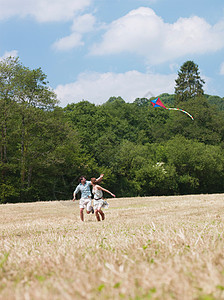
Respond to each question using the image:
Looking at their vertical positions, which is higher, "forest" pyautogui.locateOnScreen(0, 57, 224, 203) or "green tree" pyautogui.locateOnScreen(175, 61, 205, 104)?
"green tree" pyautogui.locateOnScreen(175, 61, 205, 104)

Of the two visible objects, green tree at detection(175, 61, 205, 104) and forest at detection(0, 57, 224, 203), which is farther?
green tree at detection(175, 61, 205, 104)

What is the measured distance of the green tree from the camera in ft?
262

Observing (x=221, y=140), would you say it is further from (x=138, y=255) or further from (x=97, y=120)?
(x=138, y=255)

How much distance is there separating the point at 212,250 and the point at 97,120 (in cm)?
5508

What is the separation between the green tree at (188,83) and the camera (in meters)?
79.9

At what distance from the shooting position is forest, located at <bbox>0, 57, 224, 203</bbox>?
129ft

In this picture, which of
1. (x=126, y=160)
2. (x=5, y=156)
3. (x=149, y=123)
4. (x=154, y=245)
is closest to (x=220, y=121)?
(x=149, y=123)

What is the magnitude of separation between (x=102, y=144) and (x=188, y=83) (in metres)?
39.4

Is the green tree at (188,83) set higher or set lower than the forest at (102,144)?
higher

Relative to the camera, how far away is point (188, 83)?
8294cm

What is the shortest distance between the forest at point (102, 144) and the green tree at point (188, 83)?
0.25 m

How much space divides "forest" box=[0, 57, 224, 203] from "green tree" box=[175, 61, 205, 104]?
248 mm

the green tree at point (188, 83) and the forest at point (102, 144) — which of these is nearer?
the forest at point (102, 144)

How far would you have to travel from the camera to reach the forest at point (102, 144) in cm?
3922
